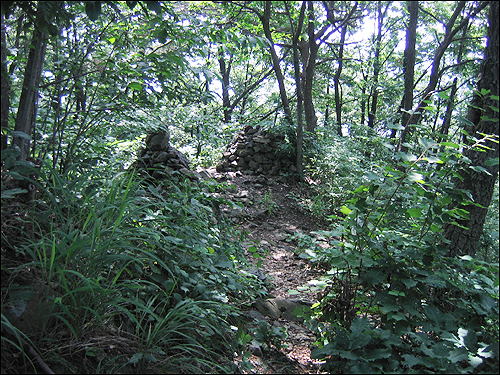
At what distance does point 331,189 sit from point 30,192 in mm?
5523

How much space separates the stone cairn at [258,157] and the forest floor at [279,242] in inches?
13.1

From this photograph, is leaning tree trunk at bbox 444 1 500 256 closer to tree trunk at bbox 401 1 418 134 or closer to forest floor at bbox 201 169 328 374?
forest floor at bbox 201 169 328 374

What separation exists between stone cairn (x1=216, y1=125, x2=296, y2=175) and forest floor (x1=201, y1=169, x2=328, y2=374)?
333 millimetres

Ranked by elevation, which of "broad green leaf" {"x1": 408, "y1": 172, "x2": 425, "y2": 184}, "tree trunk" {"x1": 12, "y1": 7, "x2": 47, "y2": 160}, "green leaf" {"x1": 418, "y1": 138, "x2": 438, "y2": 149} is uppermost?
"tree trunk" {"x1": 12, "y1": 7, "x2": 47, "y2": 160}

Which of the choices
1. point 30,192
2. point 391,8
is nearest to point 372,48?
point 391,8

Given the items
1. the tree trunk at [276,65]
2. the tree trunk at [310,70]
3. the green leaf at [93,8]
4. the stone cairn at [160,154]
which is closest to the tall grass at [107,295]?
the green leaf at [93,8]

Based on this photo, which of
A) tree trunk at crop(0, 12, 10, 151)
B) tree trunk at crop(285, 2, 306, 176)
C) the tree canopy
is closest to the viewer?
the tree canopy

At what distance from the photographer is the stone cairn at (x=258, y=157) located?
27.3 ft

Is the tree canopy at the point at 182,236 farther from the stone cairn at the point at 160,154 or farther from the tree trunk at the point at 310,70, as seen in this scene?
the tree trunk at the point at 310,70

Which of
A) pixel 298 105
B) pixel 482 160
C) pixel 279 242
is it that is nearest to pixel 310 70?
pixel 298 105

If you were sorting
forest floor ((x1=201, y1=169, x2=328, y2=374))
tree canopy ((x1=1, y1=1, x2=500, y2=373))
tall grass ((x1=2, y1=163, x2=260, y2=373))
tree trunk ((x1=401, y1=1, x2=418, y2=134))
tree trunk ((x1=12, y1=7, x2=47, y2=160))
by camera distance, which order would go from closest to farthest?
1. tall grass ((x1=2, y1=163, x2=260, y2=373))
2. tree canopy ((x1=1, y1=1, x2=500, y2=373))
3. tree trunk ((x1=12, y1=7, x2=47, y2=160))
4. forest floor ((x1=201, y1=169, x2=328, y2=374))
5. tree trunk ((x1=401, y1=1, x2=418, y2=134))

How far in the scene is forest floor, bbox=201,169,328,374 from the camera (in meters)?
2.41

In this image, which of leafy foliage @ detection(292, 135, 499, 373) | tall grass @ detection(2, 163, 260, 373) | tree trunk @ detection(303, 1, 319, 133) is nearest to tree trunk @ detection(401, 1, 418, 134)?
tree trunk @ detection(303, 1, 319, 133)

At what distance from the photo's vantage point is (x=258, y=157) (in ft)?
27.7
